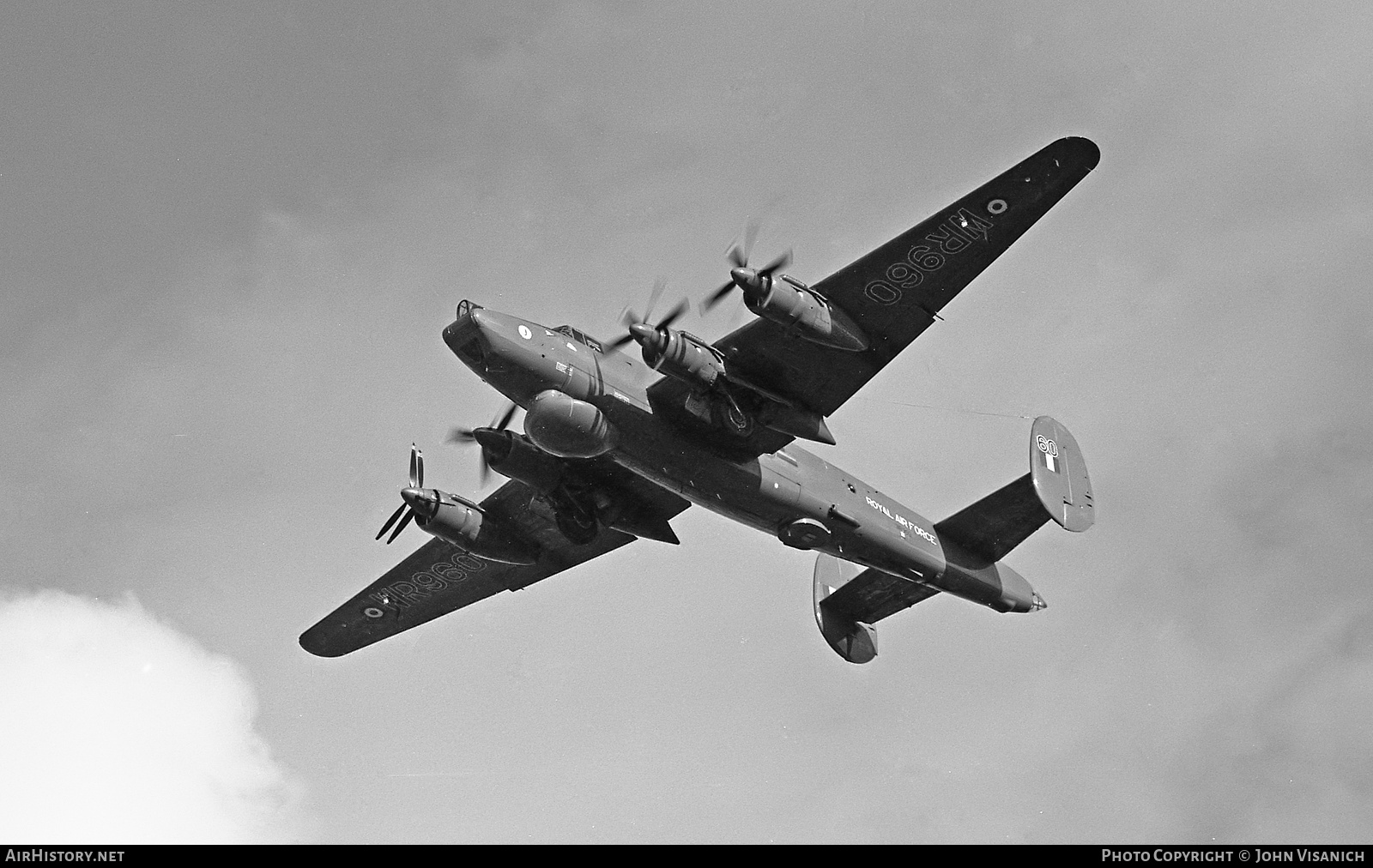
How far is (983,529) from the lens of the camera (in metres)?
31.5

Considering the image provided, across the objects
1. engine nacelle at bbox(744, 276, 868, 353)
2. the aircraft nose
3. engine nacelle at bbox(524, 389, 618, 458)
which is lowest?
engine nacelle at bbox(524, 389, 618, 458)

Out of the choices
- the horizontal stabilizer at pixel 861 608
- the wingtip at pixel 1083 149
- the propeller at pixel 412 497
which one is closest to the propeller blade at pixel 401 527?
the propeller at pixel 412 497

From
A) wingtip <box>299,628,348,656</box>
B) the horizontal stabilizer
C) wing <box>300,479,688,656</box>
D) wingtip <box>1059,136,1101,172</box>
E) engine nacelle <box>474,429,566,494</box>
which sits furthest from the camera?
wingtip <box>299,628,348,656</box>

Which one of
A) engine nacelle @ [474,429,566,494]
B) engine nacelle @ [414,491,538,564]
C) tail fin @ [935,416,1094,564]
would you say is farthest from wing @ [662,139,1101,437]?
engine nacelle @ [414,491,538,564]

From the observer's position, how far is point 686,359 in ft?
86.7

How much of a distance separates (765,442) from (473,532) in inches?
305

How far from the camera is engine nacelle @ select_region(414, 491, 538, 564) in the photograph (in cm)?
3120

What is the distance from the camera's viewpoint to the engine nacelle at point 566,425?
1029 inches

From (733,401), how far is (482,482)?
6.55 m

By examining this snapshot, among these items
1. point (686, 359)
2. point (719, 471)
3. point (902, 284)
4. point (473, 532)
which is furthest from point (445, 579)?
point (902, 284)

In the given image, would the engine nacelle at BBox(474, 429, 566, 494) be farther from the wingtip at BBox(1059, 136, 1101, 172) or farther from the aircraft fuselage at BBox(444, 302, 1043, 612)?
the wingtip at BBox(1059, 136, 1101, 172)

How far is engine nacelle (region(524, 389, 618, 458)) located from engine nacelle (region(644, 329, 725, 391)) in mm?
1606
